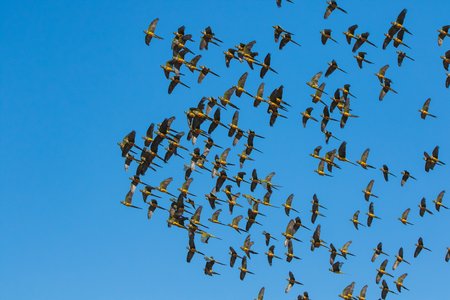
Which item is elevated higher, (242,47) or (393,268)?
(242,47)

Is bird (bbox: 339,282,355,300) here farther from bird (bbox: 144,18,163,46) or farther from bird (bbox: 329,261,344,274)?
bird (bbox: 144,18,163,46)

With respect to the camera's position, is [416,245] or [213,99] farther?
[416,245]

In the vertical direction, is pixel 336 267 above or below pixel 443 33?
below

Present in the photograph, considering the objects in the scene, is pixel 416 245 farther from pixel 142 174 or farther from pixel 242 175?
pixel 142 174

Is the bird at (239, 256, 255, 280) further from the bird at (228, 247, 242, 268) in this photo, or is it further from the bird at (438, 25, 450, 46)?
the bird at (438, 25, 450, 46)

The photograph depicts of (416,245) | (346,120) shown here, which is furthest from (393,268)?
(346,120)

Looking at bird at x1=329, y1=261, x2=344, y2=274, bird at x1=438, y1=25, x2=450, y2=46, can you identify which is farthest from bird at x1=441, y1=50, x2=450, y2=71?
bird at x1=329, y1=261, x2=344, y2=274

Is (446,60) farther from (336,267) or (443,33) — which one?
(336,267)

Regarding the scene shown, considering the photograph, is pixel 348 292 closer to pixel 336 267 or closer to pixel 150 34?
pixel 336 267

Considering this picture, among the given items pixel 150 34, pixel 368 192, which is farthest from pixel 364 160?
pixel 150 34

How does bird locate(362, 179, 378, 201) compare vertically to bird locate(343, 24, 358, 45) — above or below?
below

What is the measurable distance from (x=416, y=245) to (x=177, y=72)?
1103 inches

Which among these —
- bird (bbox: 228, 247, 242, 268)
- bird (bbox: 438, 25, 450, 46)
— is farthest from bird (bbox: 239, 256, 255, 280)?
bird (bbox: 438, 25, 450, 46)

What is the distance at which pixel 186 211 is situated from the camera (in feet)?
393
